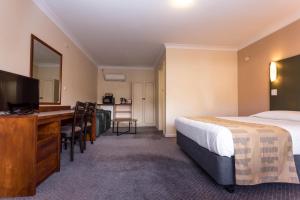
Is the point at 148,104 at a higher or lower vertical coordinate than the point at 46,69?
lower

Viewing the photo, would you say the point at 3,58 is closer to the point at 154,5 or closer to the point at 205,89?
the point at 154,5

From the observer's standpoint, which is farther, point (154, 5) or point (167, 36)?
point (167, 36)

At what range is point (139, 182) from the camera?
1998mm

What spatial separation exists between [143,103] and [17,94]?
5.63 metres

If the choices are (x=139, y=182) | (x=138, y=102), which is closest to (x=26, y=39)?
(x=139, y=182)

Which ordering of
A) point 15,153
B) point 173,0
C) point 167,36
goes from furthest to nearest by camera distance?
point 167,36 < point 173,0 < point 15,153

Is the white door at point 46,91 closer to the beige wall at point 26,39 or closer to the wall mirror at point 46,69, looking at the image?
the wall mirror at point 46,69

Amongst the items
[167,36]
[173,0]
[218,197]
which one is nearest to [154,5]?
[173,0]

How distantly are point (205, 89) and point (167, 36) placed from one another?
5.78ft

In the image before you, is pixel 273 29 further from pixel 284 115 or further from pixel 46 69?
pixel 46 69

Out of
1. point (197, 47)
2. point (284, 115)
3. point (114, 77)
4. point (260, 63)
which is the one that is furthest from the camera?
point (114, 77)

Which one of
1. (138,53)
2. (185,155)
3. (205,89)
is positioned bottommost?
(185,155)

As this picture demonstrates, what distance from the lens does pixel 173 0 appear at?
2.75 meters

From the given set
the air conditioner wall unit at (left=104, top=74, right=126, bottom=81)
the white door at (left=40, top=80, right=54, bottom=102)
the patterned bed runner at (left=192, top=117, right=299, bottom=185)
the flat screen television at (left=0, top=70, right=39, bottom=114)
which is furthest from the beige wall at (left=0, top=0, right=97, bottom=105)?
the air conditioner wall unit at (left=104, top=74, right=126, bottom=81)
